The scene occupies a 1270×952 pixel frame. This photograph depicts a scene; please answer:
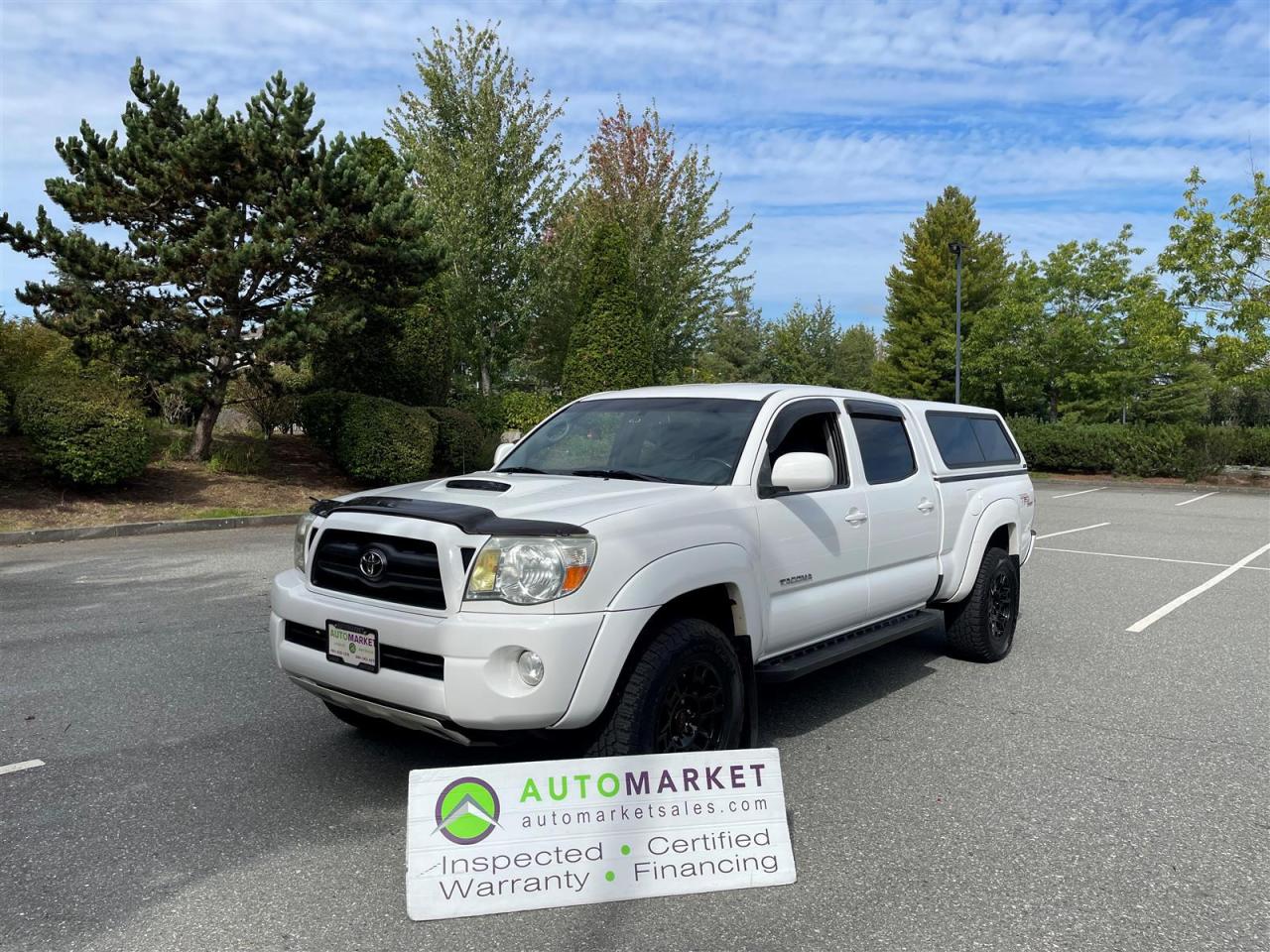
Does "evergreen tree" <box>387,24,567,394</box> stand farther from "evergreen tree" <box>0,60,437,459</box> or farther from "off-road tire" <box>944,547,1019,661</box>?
"off-road tire" <box>944,547,1019,661</box>

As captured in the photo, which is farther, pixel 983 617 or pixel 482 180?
pixel 482 180

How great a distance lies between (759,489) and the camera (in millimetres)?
4242

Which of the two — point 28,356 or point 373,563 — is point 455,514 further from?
point 28,356

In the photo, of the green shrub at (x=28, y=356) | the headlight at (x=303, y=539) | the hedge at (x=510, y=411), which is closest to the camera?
→ the headlight at (x=303, y=539)

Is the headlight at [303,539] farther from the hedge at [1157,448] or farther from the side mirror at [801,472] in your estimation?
the hedge at [1157,448]

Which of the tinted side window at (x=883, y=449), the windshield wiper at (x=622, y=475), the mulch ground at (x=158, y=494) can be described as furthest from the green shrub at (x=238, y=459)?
the tinted side window at (x=883, y=449)

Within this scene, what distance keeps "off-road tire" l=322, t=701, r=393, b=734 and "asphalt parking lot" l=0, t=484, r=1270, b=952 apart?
0.31 feet

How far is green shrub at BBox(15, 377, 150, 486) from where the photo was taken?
12.6 metres

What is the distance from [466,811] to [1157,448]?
28741mm

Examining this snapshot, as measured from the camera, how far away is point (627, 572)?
3.45 metres

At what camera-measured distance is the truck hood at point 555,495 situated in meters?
3.59

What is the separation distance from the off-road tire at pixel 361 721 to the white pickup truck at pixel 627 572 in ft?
0.11

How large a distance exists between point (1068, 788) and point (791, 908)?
5.75 feet

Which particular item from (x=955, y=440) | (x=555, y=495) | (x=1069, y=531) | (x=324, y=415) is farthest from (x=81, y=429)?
(x=1069, y=531)
